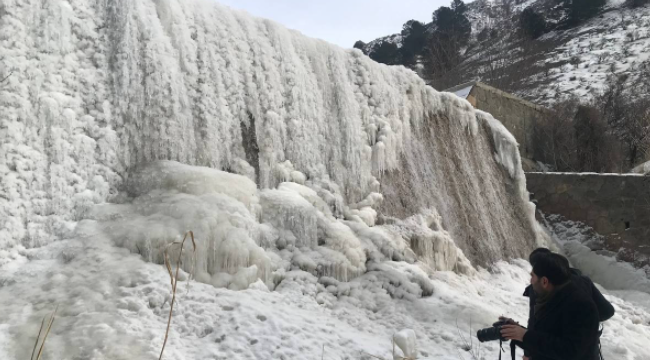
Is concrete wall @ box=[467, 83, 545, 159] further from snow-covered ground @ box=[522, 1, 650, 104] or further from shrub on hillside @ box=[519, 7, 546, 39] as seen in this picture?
shrub on hillside @ box=[519, 7, 546, 39]

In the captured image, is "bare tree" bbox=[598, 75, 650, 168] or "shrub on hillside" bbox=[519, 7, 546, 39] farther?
"shrub on hillside" bbox=[519, 7, 546, 39]

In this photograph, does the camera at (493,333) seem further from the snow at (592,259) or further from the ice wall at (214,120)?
the snow at (592,259)

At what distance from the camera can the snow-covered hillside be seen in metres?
3.69

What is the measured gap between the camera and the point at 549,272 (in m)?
2.50

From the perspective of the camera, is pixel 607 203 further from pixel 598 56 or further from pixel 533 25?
pixel 533 25

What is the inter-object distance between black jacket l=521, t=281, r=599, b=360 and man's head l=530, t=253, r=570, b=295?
53 mm

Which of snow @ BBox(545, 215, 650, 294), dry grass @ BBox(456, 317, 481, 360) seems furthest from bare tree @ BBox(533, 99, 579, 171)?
dry grass @ BBox(456, 317, 481, 360)

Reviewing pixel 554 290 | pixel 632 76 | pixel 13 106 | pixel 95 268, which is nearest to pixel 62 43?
pixel 13 106

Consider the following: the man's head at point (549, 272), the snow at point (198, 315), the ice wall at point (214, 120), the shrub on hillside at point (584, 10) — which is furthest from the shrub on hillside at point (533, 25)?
the man's head at point (549, 272)

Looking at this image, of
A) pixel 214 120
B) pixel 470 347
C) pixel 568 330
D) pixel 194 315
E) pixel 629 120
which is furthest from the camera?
pixel 629 120

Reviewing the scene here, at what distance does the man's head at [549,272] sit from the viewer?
2473 mm

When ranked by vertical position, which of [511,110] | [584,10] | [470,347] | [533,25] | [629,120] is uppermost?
[584,10]

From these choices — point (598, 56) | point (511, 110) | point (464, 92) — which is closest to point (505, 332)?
point (464, 92)

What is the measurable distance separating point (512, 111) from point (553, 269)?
1708 centimetres
